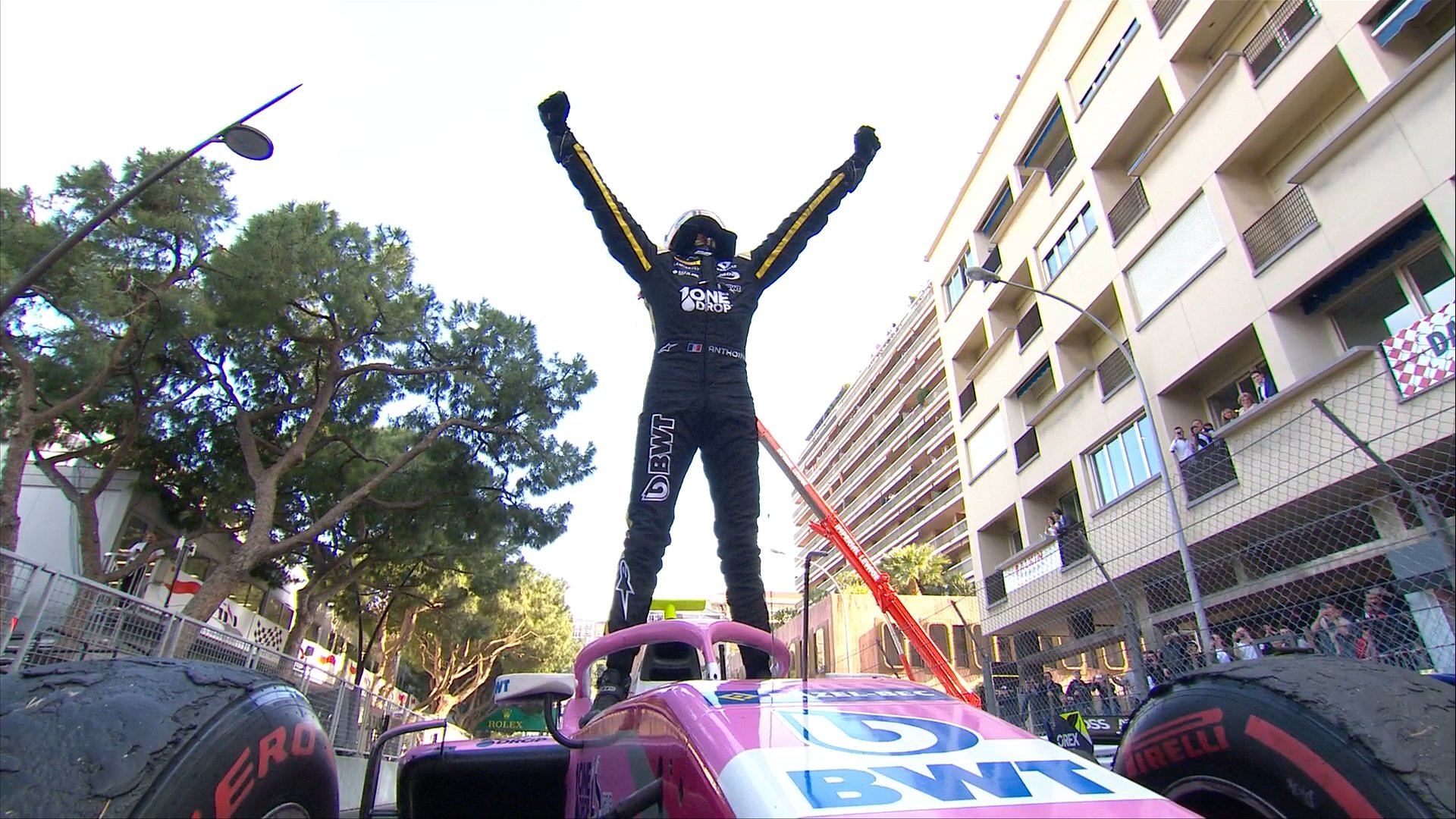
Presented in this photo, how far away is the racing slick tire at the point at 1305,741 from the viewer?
1512 mm

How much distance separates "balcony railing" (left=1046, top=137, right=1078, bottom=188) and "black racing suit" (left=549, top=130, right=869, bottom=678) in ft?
67.7

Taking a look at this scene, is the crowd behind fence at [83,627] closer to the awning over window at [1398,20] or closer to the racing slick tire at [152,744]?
the racing slick tire at [152,744]

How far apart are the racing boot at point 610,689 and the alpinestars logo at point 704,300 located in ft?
5.81

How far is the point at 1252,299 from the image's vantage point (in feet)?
10.6

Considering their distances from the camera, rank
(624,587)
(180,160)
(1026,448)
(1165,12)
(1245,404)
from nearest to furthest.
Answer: (624,587), (1245,404), (180,160), (1165,12), (1026,448)

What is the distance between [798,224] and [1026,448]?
2167 cm

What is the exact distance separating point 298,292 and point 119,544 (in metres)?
8.44

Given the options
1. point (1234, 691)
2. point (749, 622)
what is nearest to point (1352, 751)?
point (1234, 691)

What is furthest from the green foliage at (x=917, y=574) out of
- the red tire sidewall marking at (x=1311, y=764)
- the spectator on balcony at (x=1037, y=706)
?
the red tire sidewall marking at (x=1311, y=764)

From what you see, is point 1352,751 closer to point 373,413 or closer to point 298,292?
point 298,292

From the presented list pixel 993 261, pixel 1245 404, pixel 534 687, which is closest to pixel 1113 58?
pixel 993 261

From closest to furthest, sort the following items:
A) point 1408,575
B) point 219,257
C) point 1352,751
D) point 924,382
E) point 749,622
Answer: point 1352,751, point 1408,575, point 749,622, point 219,257, point 924,382

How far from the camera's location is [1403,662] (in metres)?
2.99

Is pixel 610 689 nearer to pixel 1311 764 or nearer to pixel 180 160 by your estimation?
pixel 1311 764
